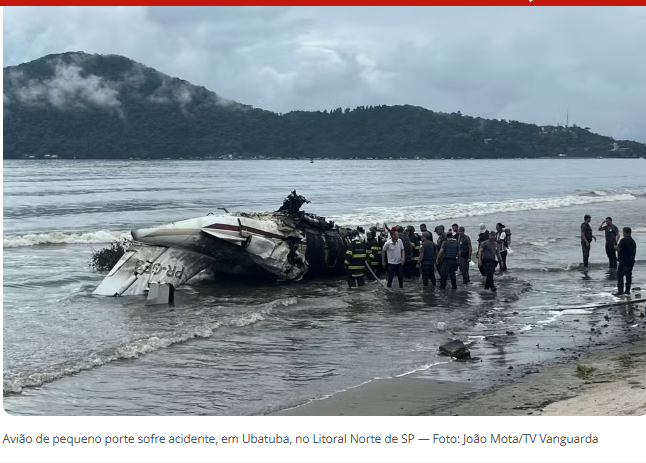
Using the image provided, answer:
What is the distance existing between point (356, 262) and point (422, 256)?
161 centimetres

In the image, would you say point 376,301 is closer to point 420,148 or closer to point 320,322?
point 320,322

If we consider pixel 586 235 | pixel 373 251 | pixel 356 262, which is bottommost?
pixel 356 262

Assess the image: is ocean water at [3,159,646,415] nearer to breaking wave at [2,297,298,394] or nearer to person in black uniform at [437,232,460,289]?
breaking wave at [2,297,298,394]

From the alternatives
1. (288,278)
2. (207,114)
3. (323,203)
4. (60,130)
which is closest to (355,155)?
(207,114)

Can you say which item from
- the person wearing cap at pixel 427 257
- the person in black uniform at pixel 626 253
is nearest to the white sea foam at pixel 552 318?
the person in black uniform at pixel 626 253

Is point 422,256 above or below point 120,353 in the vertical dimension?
above

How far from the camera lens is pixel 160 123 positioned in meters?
152

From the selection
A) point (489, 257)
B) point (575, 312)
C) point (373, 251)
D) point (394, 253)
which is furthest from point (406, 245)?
point (575, 312)

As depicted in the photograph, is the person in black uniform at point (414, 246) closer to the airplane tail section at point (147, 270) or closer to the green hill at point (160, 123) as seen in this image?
the airplane tail section at point (147, 270)

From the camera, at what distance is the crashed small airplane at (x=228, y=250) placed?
19.1 m

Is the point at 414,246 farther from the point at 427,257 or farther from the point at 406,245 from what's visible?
the point at 427,257

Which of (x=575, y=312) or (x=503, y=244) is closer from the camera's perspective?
(x=575, y=312)

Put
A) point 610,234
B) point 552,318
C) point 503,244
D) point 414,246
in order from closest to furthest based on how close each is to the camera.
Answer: point 552,318, point 414,246, point 610,234, point 503,244

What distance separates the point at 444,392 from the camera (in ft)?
34.9
